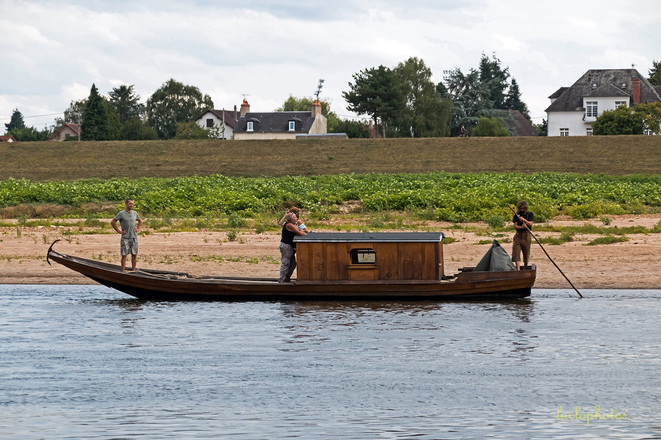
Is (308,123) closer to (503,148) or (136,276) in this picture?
(503,148)

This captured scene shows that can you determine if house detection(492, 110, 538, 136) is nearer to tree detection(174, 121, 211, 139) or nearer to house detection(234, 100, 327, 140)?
house detection(234, 100, 327, 140)

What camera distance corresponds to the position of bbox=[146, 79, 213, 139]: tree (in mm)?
115625

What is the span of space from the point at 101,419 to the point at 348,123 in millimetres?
86568

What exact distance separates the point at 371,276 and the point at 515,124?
88835 millimetres

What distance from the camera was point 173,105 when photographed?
117438 mm

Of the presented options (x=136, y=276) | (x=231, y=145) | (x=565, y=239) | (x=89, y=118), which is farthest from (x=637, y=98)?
(x=136, y=276)

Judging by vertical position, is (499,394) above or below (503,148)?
below

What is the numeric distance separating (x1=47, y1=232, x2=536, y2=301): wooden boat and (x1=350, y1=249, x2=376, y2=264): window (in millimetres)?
22

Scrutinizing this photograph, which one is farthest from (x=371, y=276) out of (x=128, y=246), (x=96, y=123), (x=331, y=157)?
(x=96, y=123)

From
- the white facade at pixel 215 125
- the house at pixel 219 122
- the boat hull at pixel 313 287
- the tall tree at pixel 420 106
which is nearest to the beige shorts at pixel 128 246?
the boat hull at pixel 313 287

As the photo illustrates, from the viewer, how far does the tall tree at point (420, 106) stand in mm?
89188

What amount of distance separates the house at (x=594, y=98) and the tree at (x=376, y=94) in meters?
16.2

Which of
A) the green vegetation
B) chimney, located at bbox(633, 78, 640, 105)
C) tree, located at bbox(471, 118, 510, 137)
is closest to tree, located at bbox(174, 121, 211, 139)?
tree, located at bbox(471, 118, 510, 137)

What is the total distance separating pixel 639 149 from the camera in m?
58.1
